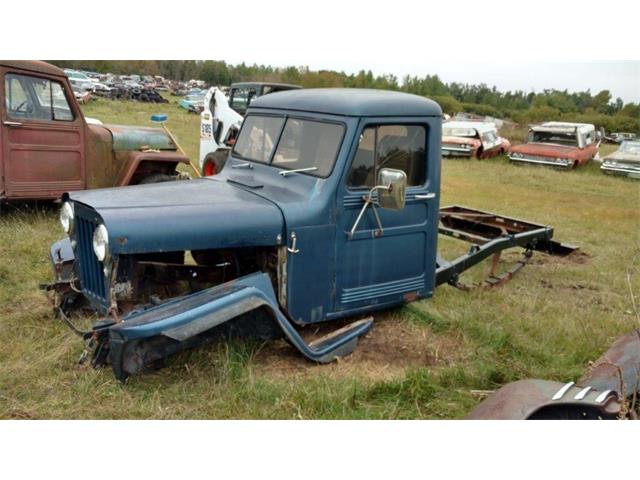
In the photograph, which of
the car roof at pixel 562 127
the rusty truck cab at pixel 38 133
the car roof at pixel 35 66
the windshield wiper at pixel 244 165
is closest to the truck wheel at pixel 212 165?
the rusty truck cab at pixel 38 133

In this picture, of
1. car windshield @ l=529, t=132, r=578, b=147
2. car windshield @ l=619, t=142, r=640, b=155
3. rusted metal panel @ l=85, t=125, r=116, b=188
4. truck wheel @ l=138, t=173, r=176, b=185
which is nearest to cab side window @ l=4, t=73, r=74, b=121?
rusted metal panel @ l=85, t=125, r=116, b=188

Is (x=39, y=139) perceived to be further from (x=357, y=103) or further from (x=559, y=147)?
(x=559, y=147)

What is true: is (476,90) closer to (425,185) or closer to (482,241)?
(482,241)

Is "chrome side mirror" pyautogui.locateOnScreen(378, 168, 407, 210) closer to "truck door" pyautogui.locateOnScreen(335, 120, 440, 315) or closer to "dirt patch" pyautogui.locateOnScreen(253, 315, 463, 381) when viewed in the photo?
"truck door" pyautogui.locateOnScreen(335, 120, 440, 315)

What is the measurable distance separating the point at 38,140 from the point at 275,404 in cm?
574

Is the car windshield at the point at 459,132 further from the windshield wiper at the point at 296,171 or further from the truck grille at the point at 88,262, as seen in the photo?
the truck grille at the point at 88,262

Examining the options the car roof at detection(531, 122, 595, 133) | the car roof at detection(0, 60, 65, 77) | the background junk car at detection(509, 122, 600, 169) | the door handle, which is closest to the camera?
the door handle

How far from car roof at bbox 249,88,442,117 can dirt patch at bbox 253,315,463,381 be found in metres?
1.63

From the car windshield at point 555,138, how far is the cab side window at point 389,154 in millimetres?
13471

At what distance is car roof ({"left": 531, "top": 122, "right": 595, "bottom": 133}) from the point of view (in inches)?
601

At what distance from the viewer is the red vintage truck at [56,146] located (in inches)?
286

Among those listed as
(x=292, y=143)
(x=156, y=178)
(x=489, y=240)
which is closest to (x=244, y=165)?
(x=292, y=143)

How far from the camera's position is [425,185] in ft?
15.0

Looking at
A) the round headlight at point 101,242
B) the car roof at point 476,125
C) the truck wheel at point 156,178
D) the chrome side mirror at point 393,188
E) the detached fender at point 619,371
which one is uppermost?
the car roof at point 476,125
